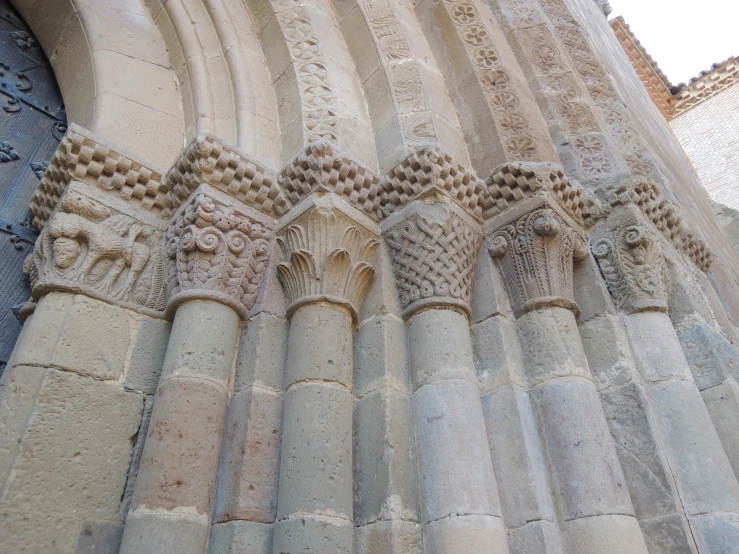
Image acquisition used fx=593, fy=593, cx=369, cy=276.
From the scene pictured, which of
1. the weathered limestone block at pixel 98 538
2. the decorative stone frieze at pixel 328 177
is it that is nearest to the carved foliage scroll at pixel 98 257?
the decorative stone frieze at pixel 328 177

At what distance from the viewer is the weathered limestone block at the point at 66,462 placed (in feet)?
6.10

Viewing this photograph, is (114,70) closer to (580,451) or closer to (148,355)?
(148,355)

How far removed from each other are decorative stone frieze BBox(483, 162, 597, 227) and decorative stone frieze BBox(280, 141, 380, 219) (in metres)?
0.66

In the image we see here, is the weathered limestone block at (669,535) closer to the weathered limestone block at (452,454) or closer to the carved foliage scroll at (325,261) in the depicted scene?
the weathered limestone block at (452,454)

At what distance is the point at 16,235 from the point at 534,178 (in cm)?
256

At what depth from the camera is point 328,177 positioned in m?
2.84

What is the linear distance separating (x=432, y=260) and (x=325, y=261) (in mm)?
495

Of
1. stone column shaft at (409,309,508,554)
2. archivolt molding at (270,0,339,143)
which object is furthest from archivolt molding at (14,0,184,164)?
stone column shaft at (409,309,508,554)

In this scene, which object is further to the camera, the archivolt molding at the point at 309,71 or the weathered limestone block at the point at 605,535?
the archivolt molding at the point at 309,71

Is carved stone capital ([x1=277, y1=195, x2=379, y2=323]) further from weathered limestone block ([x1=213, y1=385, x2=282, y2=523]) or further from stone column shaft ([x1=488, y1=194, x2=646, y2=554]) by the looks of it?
stone column shaft ([x1=488, y1=194, x2=646, y2=554])

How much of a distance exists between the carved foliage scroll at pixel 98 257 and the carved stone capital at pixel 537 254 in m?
1.60

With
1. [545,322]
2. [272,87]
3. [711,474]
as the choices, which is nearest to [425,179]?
[545,322]

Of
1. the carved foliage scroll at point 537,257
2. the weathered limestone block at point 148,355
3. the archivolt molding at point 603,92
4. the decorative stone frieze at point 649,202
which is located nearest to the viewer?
the weathered limestone block at point 148,355

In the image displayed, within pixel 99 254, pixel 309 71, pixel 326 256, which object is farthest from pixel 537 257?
pixel 99 254
